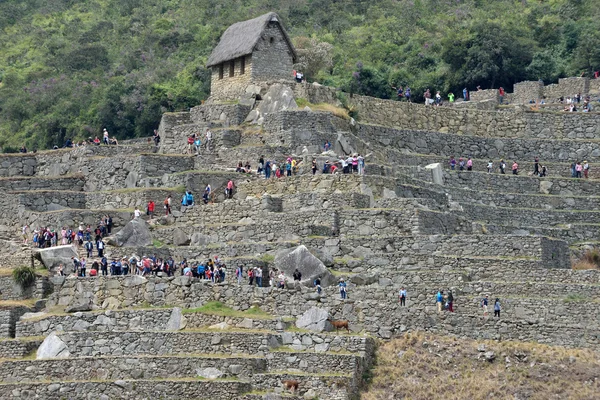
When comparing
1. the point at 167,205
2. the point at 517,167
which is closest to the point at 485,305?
the point at 167,205

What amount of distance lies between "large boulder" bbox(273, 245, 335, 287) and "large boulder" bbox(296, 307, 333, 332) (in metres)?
1.90

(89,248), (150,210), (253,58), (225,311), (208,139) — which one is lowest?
(225,311)

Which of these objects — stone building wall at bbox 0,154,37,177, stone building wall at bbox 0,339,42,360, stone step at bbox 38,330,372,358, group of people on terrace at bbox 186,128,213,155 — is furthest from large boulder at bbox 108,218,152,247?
stone building wall at bbox 0,154,37,177

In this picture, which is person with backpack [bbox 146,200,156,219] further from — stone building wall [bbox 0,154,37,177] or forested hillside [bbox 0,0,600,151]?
forested hillside [bbox 0,0,600,151]

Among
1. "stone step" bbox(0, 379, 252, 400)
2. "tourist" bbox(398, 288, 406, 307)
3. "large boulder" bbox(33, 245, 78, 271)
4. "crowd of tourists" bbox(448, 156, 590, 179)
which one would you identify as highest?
"crowd of tourists" bbox(448, 156, 590, 179)

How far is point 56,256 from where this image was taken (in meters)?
65.6

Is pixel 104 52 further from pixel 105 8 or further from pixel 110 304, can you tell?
pixel 110 304

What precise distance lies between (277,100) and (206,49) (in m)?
28.8

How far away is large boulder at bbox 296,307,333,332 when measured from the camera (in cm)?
5869

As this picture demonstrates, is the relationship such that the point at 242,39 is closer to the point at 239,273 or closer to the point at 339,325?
the point at 239,273

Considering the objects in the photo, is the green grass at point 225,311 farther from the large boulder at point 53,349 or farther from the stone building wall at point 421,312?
the large boulder at point 53,349

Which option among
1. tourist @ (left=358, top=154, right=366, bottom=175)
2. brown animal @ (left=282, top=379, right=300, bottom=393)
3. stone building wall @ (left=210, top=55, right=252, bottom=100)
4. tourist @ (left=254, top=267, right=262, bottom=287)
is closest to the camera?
brown animal @ (left=282, top=379, right=300, bottom=393)

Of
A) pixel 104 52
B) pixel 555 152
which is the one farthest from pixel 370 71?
pixel 104 52

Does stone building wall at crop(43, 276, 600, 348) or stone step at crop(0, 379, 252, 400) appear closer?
stone step at crop(0, 379, 252, 400)
